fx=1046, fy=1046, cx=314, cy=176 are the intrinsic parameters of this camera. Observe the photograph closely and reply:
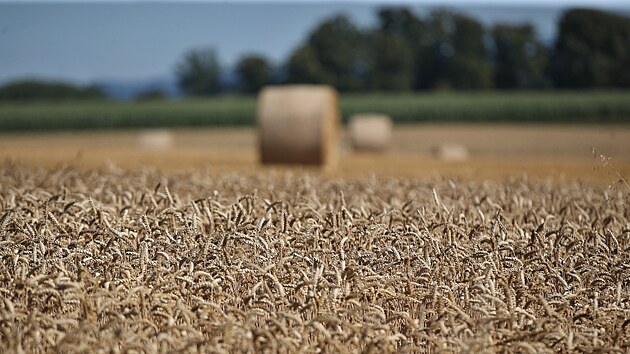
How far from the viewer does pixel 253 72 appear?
120 meters

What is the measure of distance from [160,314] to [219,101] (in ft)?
249

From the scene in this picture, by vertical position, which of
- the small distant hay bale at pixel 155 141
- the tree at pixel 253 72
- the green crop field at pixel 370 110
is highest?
the tree at pixel 253 72

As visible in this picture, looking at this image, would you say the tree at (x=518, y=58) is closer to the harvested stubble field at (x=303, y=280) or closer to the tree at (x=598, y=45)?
the tree at (x=598, y=45)

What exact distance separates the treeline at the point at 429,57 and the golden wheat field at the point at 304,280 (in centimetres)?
8044

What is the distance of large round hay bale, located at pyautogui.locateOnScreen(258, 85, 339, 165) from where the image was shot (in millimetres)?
26469

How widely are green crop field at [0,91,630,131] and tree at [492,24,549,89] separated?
74.5 ft

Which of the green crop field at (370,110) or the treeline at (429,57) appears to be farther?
the treeline at (429,57)

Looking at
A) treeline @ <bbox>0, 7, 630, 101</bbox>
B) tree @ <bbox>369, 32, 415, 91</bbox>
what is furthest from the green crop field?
tree @ <bbox>369, 32, 415, 91</bbox>

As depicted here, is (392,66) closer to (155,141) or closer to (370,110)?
(370,110)

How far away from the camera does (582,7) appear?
282ft

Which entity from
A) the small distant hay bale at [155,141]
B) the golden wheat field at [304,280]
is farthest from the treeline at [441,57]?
the golden wheat field at [304,280]

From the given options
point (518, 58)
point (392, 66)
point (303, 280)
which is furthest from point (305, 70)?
point (303, 280)

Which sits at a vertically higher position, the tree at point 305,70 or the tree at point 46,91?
the tree at point 305,70

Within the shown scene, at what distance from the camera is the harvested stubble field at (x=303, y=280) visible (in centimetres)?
704
